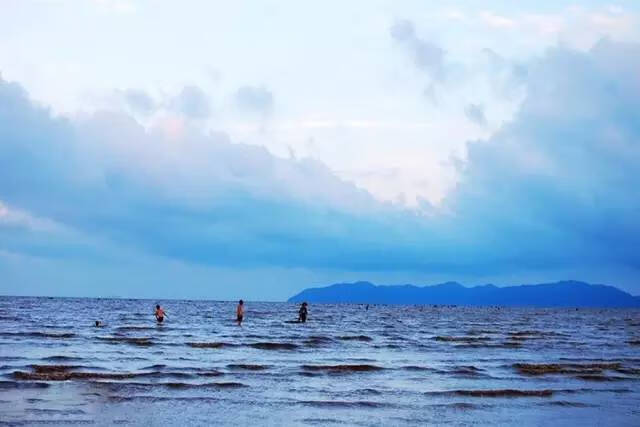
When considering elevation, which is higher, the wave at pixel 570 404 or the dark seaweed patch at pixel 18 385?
the dark seaweed patch at pixel 18 385

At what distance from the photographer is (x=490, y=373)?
29.6 meters

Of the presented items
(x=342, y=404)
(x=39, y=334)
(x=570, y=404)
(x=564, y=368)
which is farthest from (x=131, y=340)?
(x=570, y=404)

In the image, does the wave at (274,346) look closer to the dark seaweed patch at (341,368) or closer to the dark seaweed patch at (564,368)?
the dark seaweed patch at (341,368)

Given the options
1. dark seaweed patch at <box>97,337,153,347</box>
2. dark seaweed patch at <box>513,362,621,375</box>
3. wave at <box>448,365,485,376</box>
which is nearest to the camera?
wave at <box>448,365,485,376</box>

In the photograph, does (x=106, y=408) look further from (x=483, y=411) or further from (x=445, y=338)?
A: (x=445, y=338)

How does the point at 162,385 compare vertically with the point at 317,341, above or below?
below

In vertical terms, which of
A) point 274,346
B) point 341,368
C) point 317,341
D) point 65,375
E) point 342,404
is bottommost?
point 342,404

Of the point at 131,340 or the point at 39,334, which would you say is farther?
the point at 39,334

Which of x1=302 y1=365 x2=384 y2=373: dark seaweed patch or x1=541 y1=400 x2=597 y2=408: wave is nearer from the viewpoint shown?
x1=541 y1=400 x2=597 y2=408: wave

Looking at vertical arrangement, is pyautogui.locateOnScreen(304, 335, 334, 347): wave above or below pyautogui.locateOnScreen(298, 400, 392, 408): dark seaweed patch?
above

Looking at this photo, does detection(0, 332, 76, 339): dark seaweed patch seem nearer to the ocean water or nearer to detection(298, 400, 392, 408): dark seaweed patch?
the ocean water

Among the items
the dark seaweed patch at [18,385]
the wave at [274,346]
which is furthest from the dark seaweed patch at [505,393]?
the wave at [274,346]

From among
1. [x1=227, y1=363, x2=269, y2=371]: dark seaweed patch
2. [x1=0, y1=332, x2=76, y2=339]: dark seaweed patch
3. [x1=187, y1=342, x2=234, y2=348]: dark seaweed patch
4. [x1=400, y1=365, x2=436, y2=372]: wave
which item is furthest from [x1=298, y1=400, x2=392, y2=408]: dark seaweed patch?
[x1=0, y1=332, x2=76, y2=339]: dark seaweed patch

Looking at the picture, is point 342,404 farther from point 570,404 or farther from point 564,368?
point 564,368
